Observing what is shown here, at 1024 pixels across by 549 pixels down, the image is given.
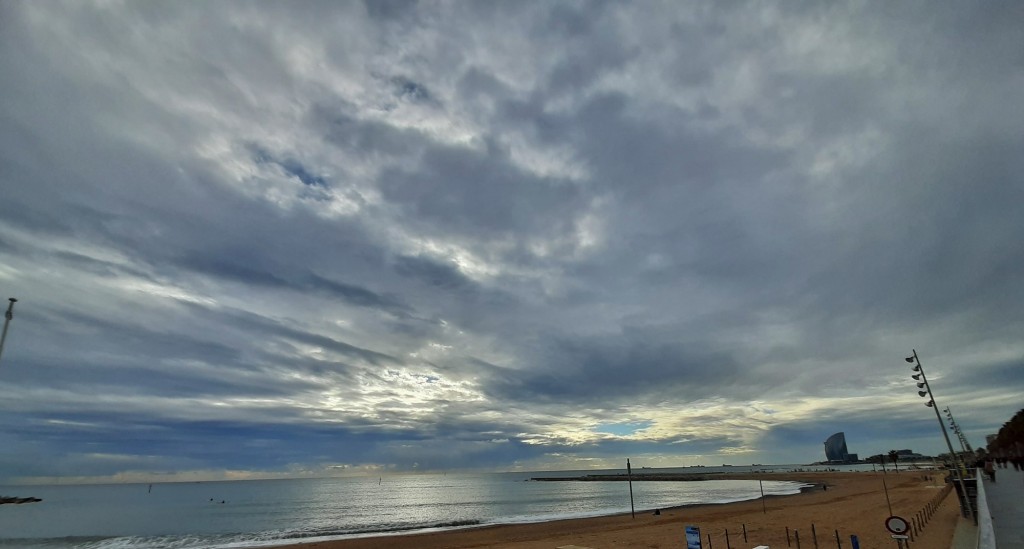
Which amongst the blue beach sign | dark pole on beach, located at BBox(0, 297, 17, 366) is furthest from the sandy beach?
dark pole on beach, located at BBox(0, 297, 17, 366)

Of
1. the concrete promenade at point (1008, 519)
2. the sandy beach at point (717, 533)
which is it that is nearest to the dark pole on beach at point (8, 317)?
the sandy beach at point (717, 533)

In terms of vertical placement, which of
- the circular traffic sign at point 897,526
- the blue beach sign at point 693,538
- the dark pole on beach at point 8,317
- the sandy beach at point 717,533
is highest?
the dark pole on beach at point 8,317

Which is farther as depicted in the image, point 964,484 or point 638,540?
point 638,540

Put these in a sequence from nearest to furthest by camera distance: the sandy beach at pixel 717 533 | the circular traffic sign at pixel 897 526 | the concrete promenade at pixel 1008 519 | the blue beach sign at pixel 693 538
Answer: the circular traffic sign at pixel 897 526
the blue beach sign at pixel 693 538
the concrete promenade at pixel 1008 519
the sandy beach at pixel 717 533

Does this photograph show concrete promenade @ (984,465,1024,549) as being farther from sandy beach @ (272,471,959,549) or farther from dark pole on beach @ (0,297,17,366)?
dark pole on beach @ (0,297,17,366)

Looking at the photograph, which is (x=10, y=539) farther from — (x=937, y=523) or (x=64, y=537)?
(x=937, y=523)

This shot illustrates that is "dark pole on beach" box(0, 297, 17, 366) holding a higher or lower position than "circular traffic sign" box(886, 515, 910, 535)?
higher

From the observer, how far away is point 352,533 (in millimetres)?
49469

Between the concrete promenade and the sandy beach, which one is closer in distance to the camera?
the concrete promenade

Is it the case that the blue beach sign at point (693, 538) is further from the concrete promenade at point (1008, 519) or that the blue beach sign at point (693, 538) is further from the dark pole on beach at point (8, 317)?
the dark pole on beach at point (8, 317)

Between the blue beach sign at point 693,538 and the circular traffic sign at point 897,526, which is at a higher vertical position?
the circular traffic sign at point 897,526

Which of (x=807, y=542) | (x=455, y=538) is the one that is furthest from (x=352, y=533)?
(x=807, y=542)

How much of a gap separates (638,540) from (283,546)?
1130 inches

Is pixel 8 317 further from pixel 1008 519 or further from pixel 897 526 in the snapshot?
pixel 1008 519
